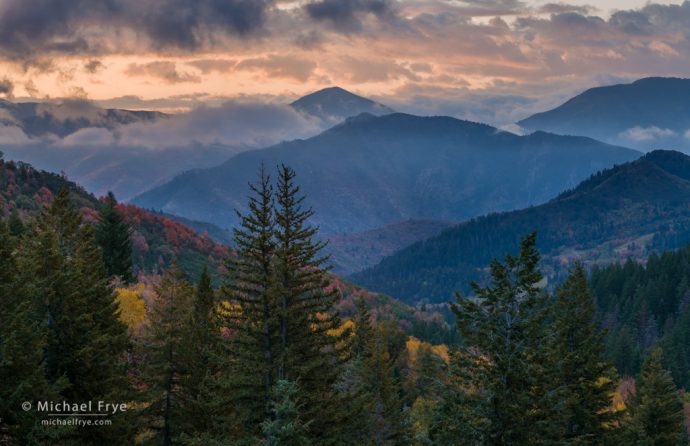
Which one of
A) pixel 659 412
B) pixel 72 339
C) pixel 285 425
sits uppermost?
pixel 72 339

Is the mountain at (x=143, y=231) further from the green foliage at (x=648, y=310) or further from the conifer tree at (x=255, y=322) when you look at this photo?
the conifer tree at (x=255, y=322)

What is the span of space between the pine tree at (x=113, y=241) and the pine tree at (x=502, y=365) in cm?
5562

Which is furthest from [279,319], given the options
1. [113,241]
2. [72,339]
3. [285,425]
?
[113,241]

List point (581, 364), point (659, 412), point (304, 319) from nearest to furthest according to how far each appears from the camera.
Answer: point (304, 319)
point (581, 364)
point (659, 412)

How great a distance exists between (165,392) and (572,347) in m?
23.1

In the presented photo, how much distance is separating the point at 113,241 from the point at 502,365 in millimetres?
59870

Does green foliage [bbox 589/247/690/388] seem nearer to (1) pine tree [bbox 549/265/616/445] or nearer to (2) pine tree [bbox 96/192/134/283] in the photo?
(2) pine tree [bbox 96/192/134/283]

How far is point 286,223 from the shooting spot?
1086 inches

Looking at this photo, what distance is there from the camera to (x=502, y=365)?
24172 mm

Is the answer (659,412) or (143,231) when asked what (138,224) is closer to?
(143,231)

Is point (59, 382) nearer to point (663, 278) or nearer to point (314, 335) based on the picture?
point (314, 335)

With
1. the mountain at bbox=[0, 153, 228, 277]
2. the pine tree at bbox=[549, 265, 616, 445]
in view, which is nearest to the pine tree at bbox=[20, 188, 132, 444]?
the pine tree at bbox=[549, 265, 616, 445]

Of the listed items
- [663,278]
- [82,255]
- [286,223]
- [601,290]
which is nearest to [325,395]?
[286,223]

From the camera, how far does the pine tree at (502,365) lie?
2416 cm
